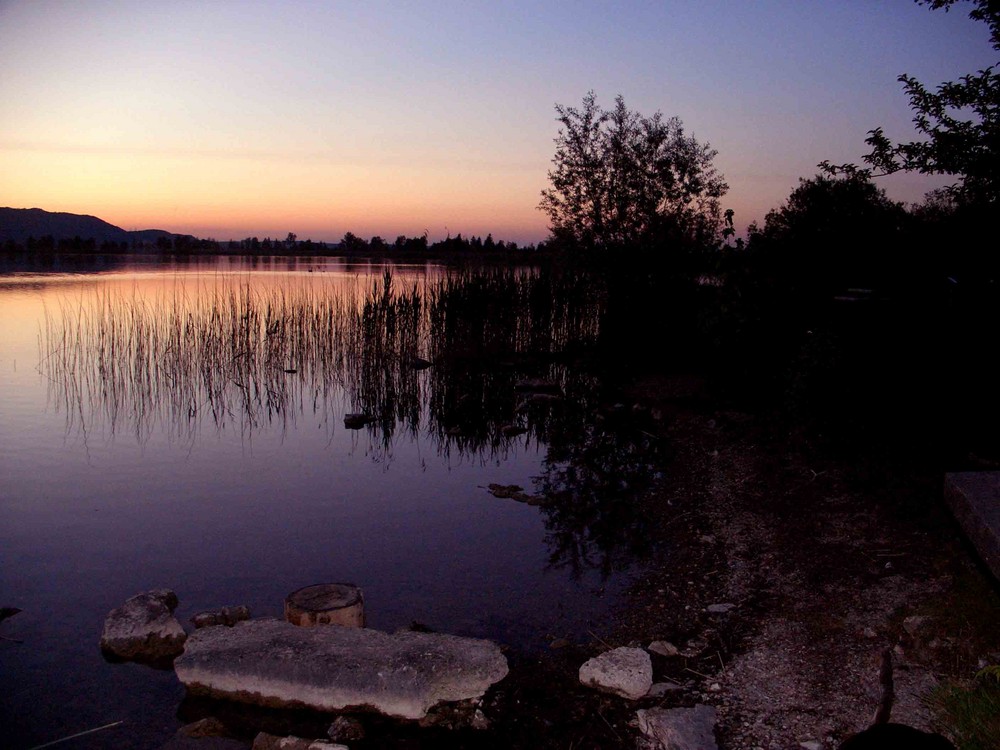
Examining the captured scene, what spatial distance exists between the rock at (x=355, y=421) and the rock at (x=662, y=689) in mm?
5452

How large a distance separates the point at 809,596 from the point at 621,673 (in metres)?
1.29

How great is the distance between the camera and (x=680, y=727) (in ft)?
8.76

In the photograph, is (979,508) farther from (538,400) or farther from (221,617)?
(538,400)

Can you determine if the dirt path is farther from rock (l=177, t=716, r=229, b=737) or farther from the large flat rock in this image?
rock (l=177, t=716, r=229, b=737)

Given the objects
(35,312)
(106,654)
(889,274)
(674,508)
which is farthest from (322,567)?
(35,312)

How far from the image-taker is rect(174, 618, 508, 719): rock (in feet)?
9.61

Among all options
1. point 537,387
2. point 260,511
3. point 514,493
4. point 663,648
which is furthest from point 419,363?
point 663,648

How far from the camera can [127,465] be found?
6.39 metres

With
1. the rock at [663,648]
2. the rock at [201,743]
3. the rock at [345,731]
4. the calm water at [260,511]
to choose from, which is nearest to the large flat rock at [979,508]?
the rock at [663,648]

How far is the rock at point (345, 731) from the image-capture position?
278 centimetres

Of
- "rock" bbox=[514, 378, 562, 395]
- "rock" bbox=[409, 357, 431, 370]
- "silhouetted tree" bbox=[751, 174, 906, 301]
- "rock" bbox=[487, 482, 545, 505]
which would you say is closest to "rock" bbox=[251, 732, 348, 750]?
"rock" bbox=[487, 482, 545, 505]

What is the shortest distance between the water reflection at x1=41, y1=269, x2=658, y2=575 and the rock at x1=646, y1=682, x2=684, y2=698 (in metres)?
1.40

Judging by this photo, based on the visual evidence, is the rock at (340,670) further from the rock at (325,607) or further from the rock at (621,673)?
the rock at (621,673)

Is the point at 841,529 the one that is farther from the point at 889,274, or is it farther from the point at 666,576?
the point at 889,274
